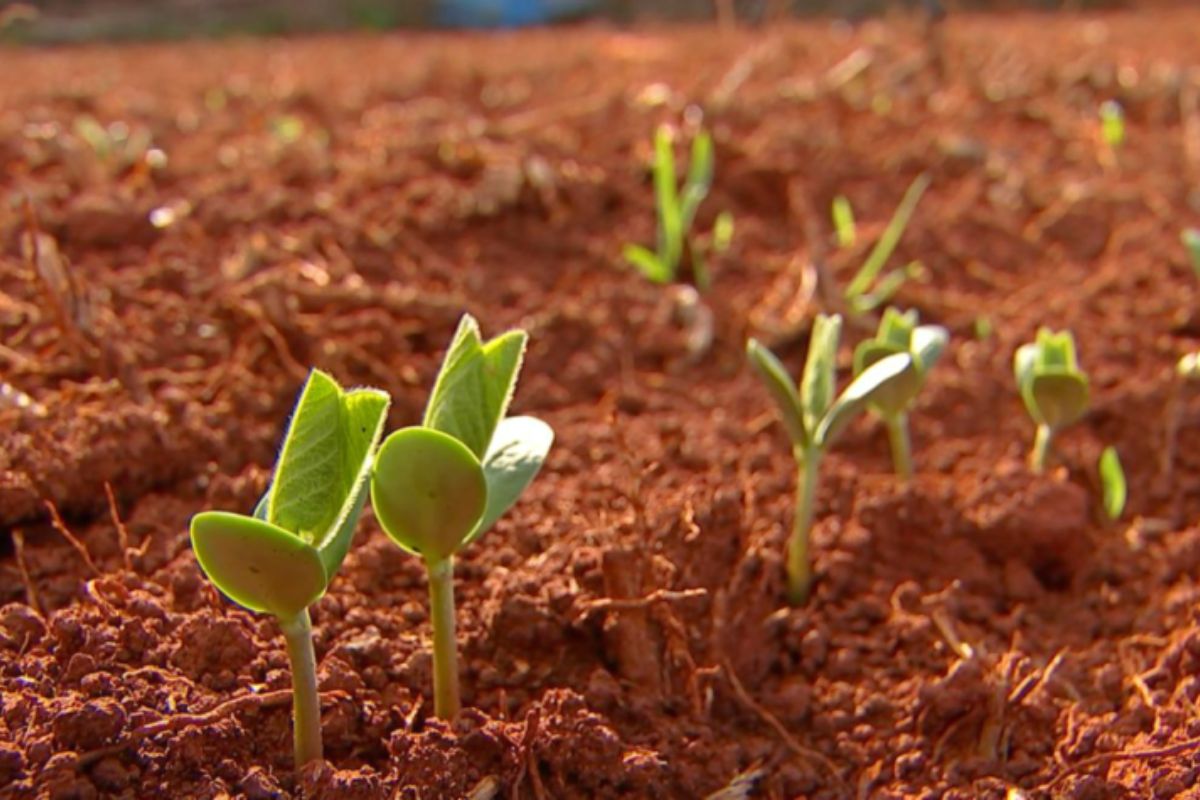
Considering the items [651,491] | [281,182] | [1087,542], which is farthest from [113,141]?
[1087,542]

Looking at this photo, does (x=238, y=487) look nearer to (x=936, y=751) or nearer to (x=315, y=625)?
(x=315, y=625)

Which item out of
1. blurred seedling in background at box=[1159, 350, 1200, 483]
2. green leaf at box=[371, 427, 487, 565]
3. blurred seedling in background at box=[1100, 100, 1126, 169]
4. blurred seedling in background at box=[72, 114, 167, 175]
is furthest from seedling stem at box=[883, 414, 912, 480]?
blurred seedling in background at box=[72, 114, 167, 175]

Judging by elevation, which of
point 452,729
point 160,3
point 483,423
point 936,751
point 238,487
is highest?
point 160,3

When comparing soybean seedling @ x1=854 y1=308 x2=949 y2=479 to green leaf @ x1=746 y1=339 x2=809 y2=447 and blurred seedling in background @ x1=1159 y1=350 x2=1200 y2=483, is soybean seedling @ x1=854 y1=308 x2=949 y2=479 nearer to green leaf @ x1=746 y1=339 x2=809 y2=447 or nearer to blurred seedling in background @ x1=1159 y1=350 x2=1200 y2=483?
green leaf @ x1=746 y1=339 x2=809 y2=447

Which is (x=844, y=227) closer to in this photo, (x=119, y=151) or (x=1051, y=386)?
(x=1051, y=386)

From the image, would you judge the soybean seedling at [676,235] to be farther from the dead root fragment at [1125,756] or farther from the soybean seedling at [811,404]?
the dead root fragment at [1125,756]

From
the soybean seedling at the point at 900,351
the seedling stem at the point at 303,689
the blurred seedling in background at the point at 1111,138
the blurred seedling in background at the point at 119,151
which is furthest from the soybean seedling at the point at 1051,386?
the blurred seedling in background at the point at 119,151
